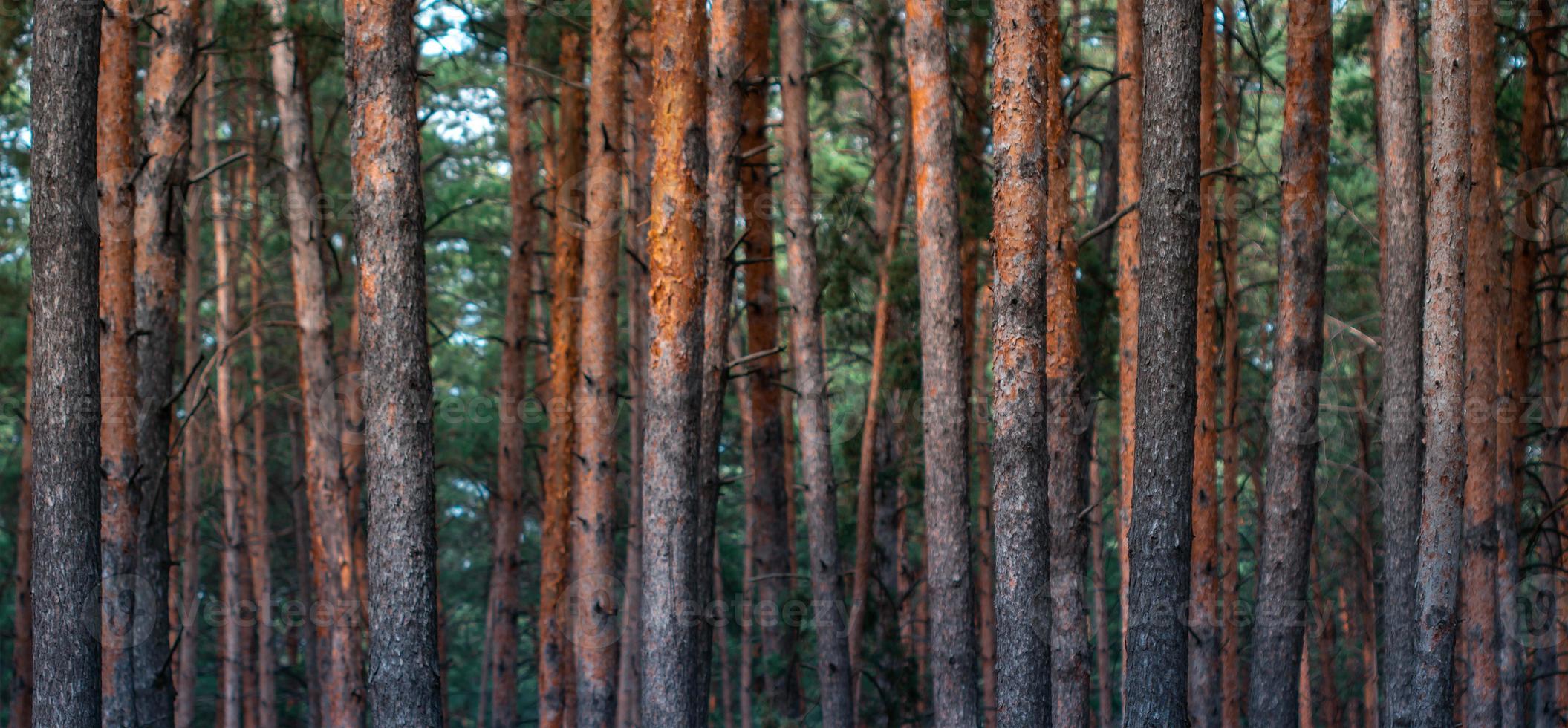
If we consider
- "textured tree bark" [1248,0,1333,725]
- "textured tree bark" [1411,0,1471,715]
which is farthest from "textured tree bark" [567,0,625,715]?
"textured tree bark" [1411,0,1471,715]

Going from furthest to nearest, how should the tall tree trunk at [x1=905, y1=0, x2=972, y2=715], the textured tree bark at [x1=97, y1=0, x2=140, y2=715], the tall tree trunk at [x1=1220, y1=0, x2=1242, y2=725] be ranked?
the tall tree trunk at [x1=1220, y1=0, x2=1242, y2=725]
the tall tree trunk at [x1=905, y1=0, x2=972, y2=715]
the textured tree bark at [x1=97, y1=0, x2=140, y2=715]

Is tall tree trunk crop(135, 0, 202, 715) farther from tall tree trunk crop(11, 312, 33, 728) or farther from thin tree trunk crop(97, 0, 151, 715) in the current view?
tall tree trunk crop(11, 312, 33, 728)

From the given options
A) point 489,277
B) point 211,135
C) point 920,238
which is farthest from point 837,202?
point 489,277

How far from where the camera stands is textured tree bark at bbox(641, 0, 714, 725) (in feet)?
26.3

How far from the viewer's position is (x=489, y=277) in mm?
24219

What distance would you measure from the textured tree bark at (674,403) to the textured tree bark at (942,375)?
1738 mm

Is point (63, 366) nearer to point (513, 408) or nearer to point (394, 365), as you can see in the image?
point (394, 365)

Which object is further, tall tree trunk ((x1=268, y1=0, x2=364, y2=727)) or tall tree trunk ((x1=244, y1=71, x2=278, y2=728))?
tall tree trunk ((x1=244, y1=71, x2=278, y2=728))

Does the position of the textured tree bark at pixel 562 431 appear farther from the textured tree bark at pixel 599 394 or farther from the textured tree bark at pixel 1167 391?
the textured tree bark at pixel 1167 391

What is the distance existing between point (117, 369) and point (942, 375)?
5.37 m

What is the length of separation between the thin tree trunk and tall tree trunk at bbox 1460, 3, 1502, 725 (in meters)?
9.32

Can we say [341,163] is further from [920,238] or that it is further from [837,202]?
[920,238]

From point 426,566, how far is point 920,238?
4167mm

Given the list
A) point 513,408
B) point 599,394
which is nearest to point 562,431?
point 513,408
